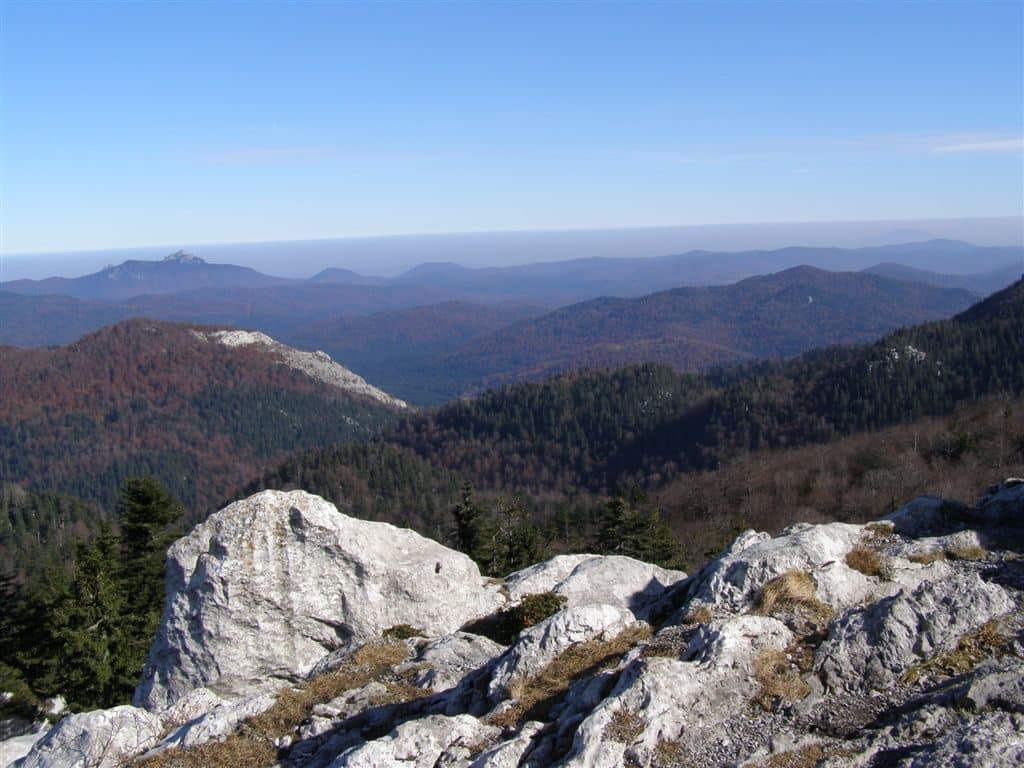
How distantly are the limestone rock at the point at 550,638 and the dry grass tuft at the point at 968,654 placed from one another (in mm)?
6713

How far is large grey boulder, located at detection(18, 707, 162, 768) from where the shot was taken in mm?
14562

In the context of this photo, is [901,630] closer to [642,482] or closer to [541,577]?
[541,577]

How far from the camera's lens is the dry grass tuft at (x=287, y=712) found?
547 inches

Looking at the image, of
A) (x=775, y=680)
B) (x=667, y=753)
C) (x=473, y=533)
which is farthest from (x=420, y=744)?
(x=473, y=533)

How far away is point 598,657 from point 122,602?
91.7ft

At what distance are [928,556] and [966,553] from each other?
3.14 ft

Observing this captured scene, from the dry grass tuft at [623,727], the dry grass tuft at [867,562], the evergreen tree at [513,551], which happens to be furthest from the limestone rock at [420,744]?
the evergreen tree at [513,551]

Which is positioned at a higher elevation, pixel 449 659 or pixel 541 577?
pixel 449 659

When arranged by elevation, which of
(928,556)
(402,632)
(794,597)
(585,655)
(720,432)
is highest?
(794,597)

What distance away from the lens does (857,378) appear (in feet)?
561

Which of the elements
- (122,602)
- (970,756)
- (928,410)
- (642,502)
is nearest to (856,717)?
(970,756)

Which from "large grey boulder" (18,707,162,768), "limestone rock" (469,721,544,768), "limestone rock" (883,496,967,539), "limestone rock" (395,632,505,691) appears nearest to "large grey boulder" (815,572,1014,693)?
"limestone rock" (469,721,544,768)

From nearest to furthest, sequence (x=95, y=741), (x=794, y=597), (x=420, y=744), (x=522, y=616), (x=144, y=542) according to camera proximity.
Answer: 1. (x=420, y=744)
2. (x=95, y=741)
3. (x=794, y=597)
4. (x=522, y=616)
5. (x=144, y=542)

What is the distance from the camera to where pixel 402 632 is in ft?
73.6
